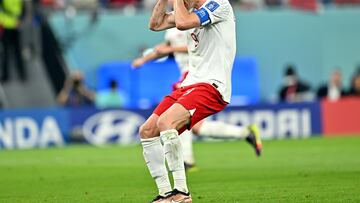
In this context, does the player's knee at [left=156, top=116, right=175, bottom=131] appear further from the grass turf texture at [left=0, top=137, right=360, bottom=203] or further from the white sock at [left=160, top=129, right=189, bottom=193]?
the grass turf texture at [left=0, top=137, right=360, bottom=203]

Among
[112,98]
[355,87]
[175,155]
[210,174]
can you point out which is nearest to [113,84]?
[112,98]

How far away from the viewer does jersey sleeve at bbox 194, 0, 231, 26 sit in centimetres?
1045

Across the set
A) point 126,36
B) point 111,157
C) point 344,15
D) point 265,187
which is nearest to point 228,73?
point 265,187

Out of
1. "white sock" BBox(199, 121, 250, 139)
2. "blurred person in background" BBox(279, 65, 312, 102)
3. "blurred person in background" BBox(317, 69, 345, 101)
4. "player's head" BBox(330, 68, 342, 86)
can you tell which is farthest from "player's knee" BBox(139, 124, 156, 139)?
"player's head" BBox(330, 68, 342, 86)

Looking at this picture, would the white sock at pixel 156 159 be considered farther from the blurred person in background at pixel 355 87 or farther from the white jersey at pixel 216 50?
the blurred person in background at pixel 355 87

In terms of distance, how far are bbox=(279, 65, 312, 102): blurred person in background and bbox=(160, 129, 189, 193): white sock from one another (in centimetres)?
1907

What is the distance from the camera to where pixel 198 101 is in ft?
34.4

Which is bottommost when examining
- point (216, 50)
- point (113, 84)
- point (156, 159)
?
point (113, 84)

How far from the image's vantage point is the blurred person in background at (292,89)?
1156 inches

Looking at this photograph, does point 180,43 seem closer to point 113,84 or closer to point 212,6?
point 212,6

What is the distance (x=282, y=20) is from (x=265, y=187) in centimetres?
1997

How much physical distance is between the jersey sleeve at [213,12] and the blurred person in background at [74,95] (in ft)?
55.4

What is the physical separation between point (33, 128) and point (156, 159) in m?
14.8

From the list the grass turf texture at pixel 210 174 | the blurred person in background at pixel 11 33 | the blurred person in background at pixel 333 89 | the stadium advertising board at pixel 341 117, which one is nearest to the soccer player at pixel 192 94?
the grass turf texture at pixel 210 174
